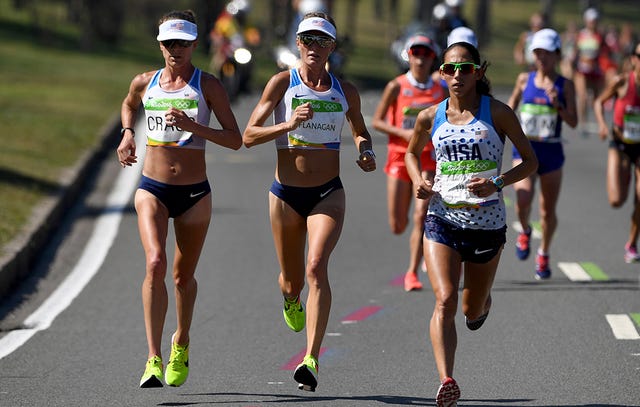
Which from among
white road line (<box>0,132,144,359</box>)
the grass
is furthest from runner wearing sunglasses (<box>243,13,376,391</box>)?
the grass

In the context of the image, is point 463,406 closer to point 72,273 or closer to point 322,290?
point 322,290

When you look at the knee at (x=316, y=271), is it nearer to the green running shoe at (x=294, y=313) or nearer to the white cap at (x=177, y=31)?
the green running shoe at (x=294, y=313)

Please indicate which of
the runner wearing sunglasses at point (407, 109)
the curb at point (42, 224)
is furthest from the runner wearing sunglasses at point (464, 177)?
the curb at point (42, 224)

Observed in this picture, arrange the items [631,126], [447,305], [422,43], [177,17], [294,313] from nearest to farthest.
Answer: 1. [447,305]
2. [177,17]
3. [294,313]
4. [422,43]
5. [631,126]

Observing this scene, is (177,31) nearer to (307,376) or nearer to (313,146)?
(313,146)

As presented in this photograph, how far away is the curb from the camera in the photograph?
12.4 metres

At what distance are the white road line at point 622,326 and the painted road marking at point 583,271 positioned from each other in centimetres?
172

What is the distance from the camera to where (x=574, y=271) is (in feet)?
42.8

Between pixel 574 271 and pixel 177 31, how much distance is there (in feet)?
18.1

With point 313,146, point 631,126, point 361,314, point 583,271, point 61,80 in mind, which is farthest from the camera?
point 61,80

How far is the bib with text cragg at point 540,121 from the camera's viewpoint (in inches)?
498

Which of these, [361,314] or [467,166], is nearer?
[467,166]

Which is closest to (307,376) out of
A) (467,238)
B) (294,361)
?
(467,238)

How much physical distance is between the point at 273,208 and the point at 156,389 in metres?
1.24
